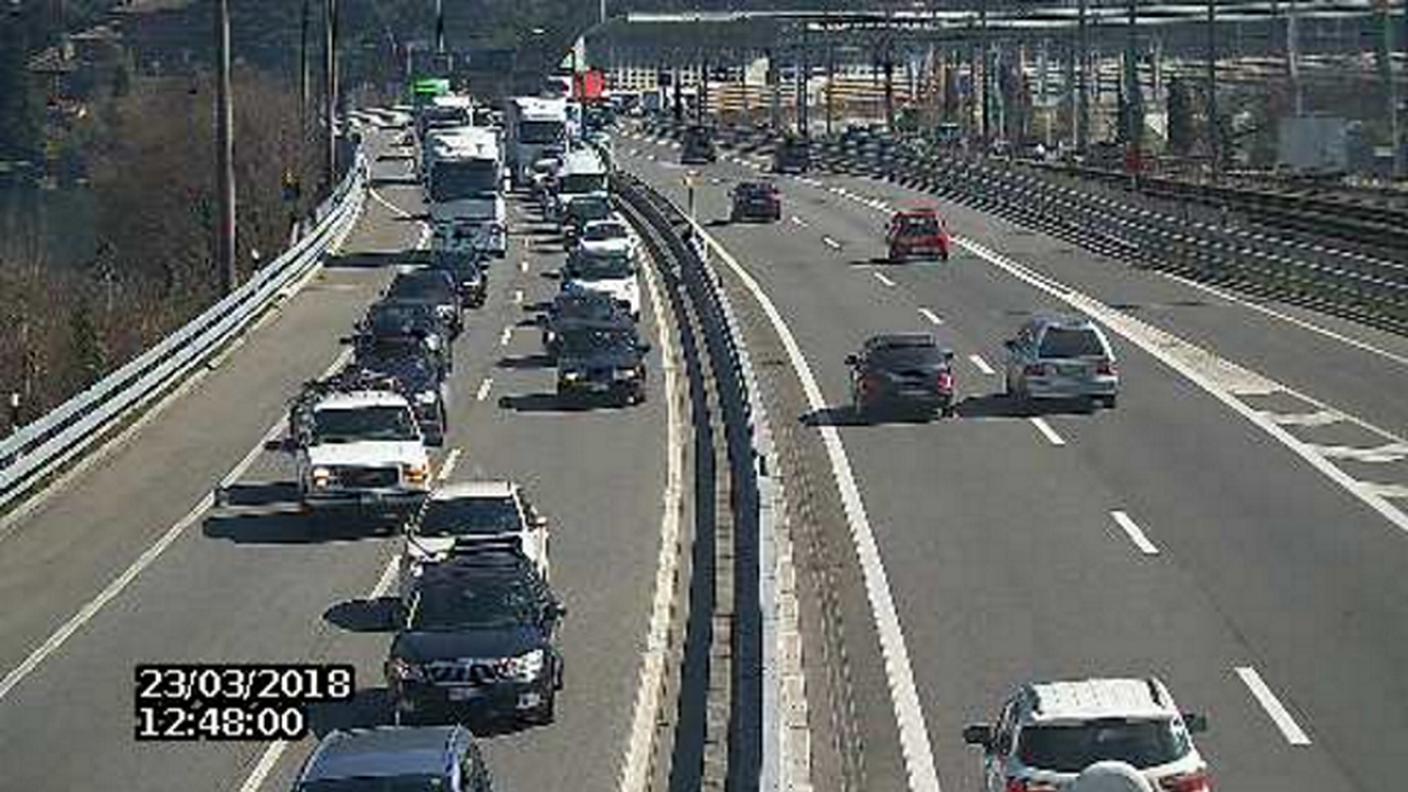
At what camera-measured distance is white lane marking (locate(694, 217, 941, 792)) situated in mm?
19594

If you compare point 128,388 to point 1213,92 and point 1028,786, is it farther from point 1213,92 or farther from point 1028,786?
point 1213,92

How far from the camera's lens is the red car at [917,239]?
71312 millimetres

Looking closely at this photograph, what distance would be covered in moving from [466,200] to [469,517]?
160 feet

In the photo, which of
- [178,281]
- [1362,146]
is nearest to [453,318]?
[178,281]

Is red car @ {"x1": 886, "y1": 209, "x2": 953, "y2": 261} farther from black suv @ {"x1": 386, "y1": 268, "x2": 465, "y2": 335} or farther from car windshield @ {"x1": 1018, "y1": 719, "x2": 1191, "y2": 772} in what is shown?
car windshield @ {"x1": 1018, "y1": 719, "x2": 1191, "y2": 772}

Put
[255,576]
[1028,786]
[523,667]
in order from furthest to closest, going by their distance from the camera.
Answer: [255,576]
[523,667]
[1028,786]

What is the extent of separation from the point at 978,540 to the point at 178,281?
242 feet

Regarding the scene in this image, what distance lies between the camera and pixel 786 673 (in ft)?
71.8

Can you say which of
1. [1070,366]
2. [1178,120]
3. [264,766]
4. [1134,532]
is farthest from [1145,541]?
[1178,120]

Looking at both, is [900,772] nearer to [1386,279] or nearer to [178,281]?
[1386,279]

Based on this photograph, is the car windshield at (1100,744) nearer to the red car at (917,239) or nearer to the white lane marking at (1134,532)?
the white lane marking at (1134,532)

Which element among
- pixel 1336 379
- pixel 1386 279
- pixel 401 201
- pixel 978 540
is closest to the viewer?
pixel 978 540

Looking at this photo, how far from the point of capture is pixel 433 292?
56500 mm

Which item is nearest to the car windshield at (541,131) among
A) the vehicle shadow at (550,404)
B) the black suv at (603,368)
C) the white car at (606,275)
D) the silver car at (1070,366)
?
the white car at (606,275)
